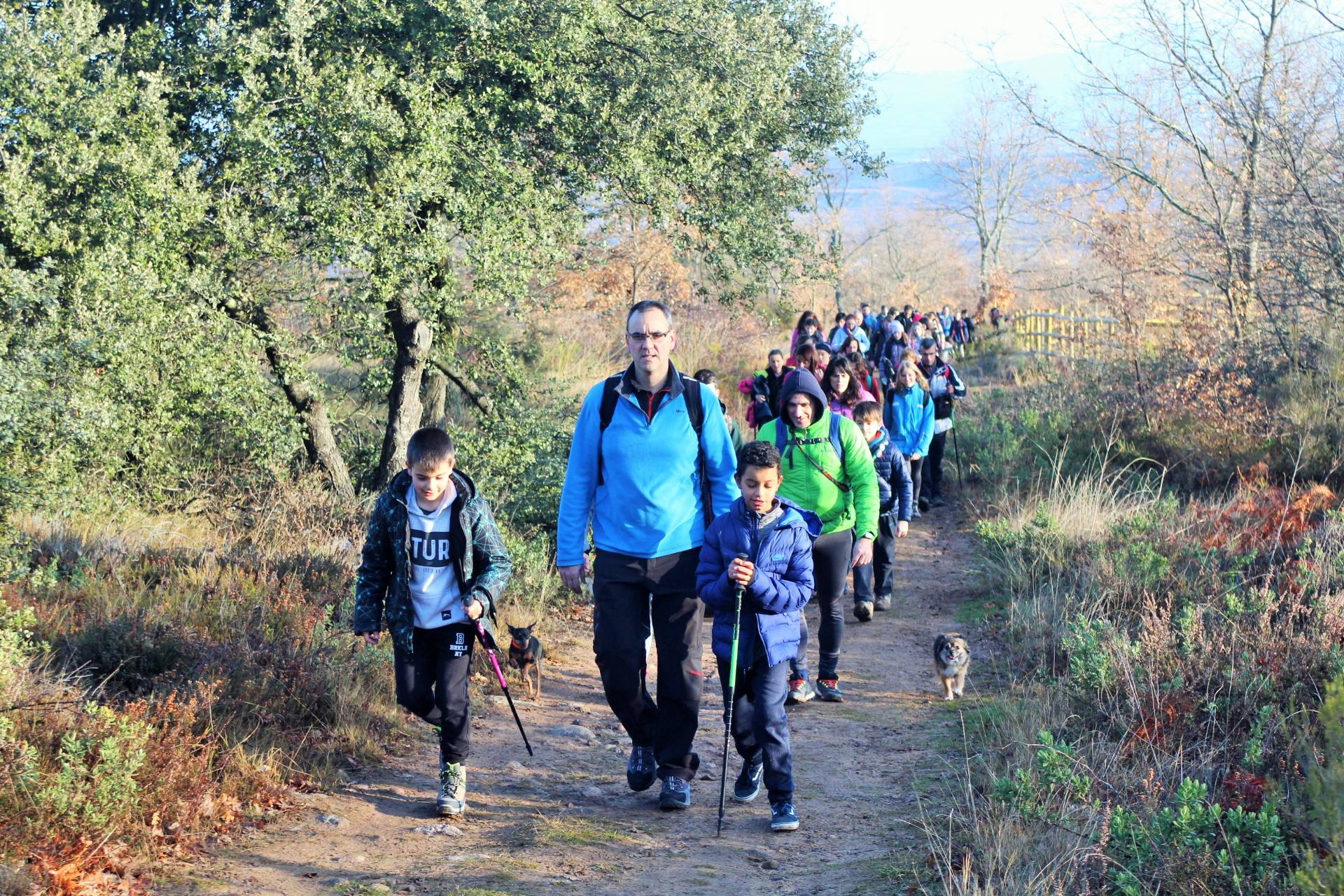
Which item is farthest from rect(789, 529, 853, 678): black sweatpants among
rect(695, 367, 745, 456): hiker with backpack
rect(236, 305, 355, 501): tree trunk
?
rect(236, 305, 355, 501): tree trunk

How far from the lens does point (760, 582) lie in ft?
16.8

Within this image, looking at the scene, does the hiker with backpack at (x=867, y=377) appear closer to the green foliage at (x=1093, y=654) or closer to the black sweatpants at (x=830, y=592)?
the black sweatpants at (x=830, y=592)

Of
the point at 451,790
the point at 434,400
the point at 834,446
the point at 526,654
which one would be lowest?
the point at 451,790

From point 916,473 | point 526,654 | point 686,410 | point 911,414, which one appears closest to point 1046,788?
point 686,410

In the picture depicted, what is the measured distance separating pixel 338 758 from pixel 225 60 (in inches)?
251

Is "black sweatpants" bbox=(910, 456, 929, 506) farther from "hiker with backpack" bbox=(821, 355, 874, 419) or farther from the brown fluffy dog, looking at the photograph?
the brown fluffy dog

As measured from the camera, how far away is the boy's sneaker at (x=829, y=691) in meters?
7.49

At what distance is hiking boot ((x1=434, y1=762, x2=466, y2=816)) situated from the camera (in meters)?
5.30

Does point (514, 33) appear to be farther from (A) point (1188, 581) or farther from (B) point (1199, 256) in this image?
(B) point (1199, 256)

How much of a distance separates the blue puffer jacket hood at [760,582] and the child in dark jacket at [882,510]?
3111mm

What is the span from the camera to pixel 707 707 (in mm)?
7352

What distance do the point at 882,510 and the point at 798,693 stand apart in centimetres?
254

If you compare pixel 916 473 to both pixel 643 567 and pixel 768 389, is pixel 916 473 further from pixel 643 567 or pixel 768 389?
pixel 643 567

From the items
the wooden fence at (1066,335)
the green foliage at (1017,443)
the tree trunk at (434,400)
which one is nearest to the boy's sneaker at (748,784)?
the green foliage at (1017,443)
